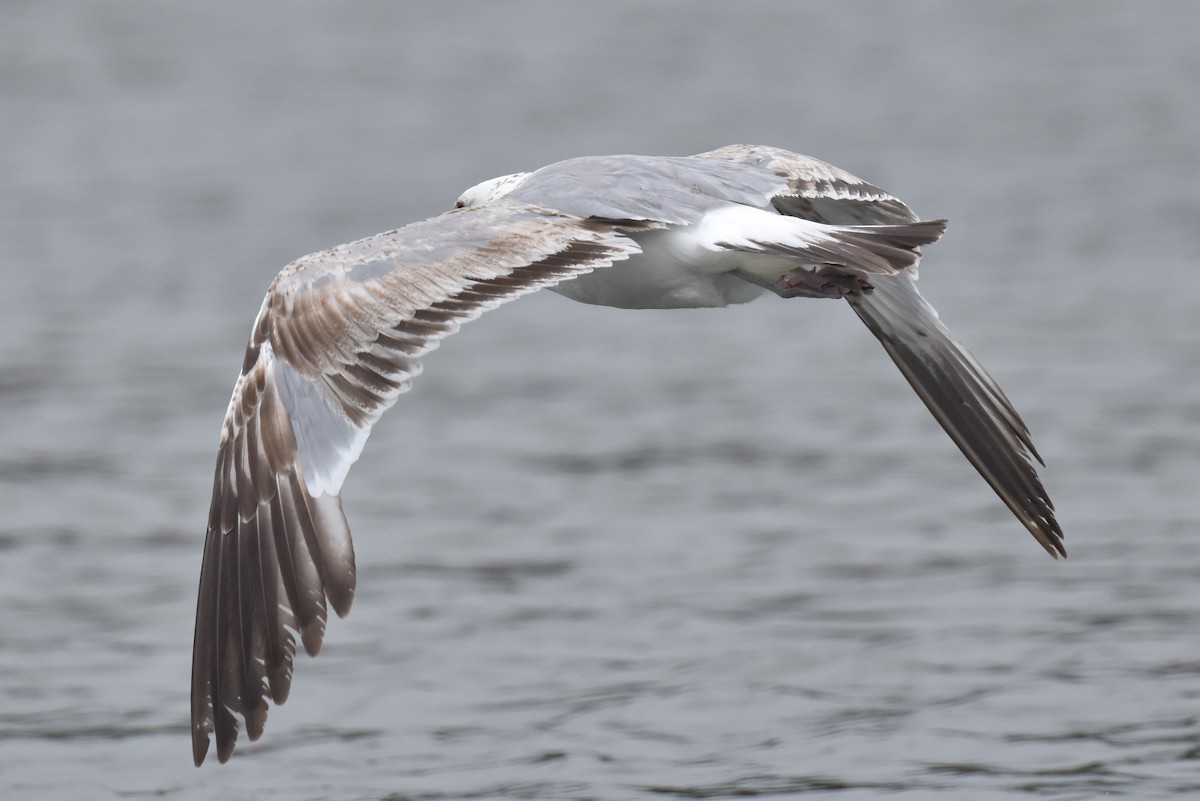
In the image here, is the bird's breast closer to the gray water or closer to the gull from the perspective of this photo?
the gull

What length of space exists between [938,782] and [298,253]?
8.25 m

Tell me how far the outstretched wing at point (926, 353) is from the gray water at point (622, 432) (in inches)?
35.1

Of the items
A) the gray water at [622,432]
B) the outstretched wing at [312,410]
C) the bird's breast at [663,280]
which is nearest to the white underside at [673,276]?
the bird's breast at [663,280]

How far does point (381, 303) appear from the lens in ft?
20.8

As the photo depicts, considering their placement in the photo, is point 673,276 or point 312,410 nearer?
point 312,410

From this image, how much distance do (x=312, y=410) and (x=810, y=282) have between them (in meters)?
1.84

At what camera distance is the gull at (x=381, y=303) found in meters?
6.08

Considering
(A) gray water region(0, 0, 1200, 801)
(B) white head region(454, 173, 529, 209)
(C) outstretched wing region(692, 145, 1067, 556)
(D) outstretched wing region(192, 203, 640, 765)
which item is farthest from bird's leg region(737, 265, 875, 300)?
(A) gray water region(0, 0, 1200, 801)

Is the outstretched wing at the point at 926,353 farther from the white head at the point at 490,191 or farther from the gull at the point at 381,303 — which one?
the white head at the point at 490,191

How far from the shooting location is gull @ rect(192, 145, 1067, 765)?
608cm

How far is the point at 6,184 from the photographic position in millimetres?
16562

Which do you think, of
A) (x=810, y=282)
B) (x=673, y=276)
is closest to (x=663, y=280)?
(x=673, y=276)

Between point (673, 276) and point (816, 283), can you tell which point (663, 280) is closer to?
point (673, 276)

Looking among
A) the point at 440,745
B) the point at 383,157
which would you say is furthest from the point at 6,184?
the point at 440,745
